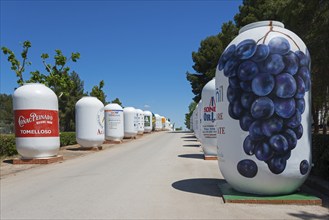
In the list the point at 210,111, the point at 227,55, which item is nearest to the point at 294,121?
the point at 227,55

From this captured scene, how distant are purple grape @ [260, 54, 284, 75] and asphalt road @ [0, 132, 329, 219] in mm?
2775

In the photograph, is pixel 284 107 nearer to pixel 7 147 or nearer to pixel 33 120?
pixel 33 120

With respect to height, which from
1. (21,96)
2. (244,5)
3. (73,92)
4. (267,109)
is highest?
(244,5)

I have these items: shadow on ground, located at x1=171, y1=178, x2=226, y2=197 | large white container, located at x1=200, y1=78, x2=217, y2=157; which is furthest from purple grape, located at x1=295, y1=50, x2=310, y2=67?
large white container, located at x1=200, y1=78, x2=217, y2=157

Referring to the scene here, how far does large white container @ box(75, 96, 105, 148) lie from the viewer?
1994cm

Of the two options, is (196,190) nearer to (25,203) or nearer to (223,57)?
(223,57)

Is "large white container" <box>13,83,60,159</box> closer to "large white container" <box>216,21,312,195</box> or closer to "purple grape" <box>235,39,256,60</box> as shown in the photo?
"large white container" <box>216,21,312,195</box>

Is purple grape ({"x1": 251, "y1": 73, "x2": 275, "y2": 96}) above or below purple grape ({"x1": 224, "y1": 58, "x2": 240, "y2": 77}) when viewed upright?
below

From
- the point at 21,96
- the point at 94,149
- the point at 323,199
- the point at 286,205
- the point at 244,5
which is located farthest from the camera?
the point at 244,5

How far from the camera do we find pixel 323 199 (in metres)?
7.13

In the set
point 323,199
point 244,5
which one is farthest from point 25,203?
point 244,5

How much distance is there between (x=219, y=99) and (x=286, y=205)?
8.80ft

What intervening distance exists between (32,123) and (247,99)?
34.0 feet

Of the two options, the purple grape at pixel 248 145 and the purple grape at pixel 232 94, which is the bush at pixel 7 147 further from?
the purple grape at pixel 248 145
